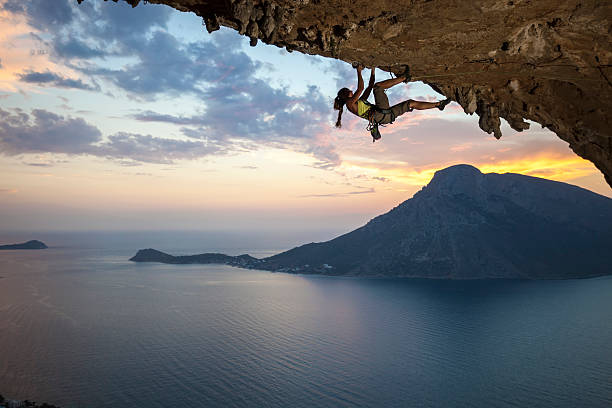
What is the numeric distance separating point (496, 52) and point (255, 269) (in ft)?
388

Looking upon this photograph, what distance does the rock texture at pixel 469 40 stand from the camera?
13.0 feet

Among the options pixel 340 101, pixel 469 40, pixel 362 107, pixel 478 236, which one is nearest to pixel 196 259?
pixel 478 236

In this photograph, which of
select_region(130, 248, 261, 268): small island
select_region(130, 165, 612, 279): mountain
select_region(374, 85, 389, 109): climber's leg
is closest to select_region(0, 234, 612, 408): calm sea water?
select_region(130, 165, 612, 279): mountain

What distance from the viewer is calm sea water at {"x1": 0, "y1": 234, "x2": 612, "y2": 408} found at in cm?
2895

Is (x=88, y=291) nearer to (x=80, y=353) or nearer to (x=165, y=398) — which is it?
(x=80, y=353)

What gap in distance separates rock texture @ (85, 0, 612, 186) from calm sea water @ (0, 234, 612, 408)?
28.2m

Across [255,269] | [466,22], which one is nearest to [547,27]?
[466,22]

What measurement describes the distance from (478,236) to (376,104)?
123 m

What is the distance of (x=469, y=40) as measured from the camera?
4645 millimetres

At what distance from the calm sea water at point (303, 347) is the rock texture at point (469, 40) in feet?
92.6

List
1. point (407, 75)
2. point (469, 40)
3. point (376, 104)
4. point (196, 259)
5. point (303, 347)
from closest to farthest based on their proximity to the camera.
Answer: point (469, 40) → point (407, 75) → point (376, 104) → point (303, 347) → point (196, 259)

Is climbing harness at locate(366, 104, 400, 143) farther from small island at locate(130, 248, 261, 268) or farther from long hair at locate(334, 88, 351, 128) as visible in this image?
small island at locate(130, 248, 261, 268)

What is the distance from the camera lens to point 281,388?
99.5 feet

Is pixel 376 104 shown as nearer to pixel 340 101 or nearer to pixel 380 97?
pixel 380 97
